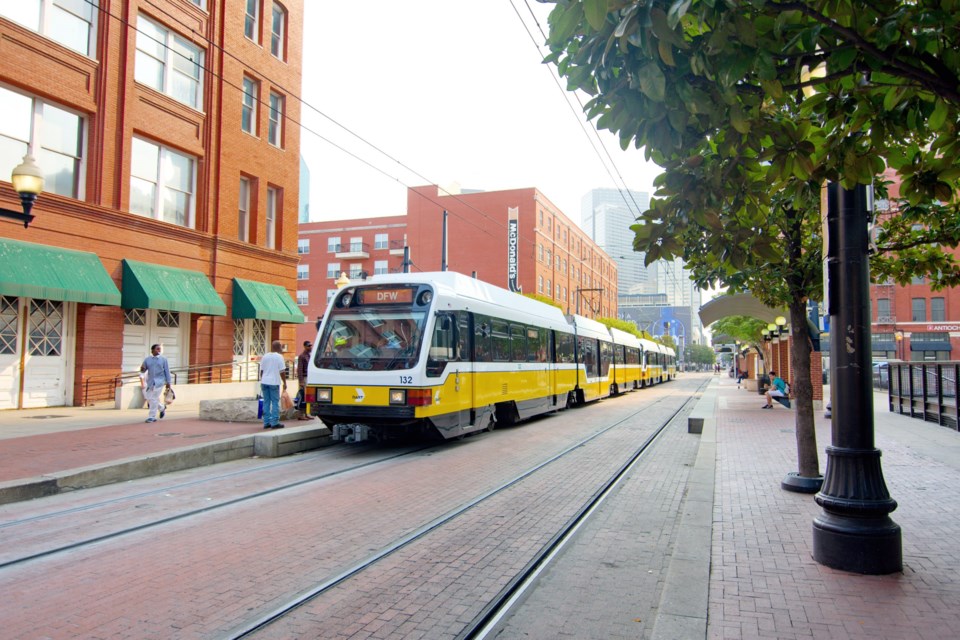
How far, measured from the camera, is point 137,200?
1866 centimetres

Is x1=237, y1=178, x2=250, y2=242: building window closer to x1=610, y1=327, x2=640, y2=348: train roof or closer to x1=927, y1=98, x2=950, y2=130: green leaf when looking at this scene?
x1=610, y1=327, x2=640, y2=348: train roof

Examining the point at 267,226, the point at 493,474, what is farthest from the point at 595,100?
the point at 267,226

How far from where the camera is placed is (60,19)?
16.5 m

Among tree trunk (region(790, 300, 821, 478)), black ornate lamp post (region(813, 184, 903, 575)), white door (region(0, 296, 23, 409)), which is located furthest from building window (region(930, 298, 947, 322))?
white door (region(0, 296, 23, 409))

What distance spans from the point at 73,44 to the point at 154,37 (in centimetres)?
270

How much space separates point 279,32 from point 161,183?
8644 mm

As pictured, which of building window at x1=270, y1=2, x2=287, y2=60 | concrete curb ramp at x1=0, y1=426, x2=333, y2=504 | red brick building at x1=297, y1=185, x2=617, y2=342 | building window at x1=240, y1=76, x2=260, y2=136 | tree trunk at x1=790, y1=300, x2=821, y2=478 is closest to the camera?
concrete curb ramp at x1=0, y1=426, x2=333, y2=504

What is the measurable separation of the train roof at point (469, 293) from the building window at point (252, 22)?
1378cm

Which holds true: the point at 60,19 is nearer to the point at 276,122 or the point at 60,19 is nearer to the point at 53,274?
the point at 53,274

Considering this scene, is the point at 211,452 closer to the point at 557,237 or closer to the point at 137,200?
the point at 137,200

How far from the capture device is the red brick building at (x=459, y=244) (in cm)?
5988

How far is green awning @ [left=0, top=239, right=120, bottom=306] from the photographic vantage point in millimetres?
14242

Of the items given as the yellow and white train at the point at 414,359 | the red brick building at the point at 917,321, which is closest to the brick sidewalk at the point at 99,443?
the yellow and white train at the point at 414,359

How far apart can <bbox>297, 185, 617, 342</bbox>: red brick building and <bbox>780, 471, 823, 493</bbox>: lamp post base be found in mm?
49233
